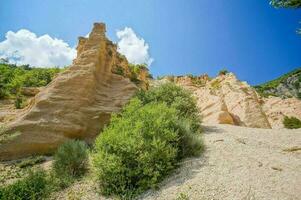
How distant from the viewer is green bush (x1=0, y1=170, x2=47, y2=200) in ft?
33.3

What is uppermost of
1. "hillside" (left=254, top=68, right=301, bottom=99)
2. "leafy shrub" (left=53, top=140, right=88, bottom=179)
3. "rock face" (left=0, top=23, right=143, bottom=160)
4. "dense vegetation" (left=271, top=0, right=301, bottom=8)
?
"hillside" (left=254, top=68, right=301, bottom=99)

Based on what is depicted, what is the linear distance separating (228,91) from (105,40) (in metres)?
11.5

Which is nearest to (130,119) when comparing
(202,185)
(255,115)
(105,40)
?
(202,185)

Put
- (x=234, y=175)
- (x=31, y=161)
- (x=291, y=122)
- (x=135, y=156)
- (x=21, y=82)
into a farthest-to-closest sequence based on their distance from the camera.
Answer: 1. (x=21, y=82)
2. (x=291, y=122)
3. (x=31, y=161)
4. (x=135, y=156)
5. (x=234, y=175)

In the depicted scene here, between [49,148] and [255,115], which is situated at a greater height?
[255,115]

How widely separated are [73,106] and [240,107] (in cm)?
1182

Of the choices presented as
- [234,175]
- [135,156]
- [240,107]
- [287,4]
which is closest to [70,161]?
[135,156]

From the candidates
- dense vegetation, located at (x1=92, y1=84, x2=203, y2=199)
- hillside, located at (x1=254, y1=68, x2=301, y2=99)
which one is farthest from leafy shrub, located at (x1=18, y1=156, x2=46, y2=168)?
hillside, located at (x1=254, y1=68, x2=301, y2=99)

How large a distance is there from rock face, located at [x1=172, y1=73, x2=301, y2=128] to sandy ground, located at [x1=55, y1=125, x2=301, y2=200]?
6.59 m

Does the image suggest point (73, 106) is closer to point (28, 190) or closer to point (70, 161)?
point (70, 161)

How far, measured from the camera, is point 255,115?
21188mm

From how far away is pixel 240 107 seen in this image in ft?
74.3

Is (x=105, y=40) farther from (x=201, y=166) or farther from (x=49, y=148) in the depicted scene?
(x=201, y=166)

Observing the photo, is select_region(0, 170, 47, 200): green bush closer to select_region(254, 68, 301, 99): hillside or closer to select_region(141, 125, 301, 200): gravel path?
select_region(141, 125, 301, 200): gravel path
